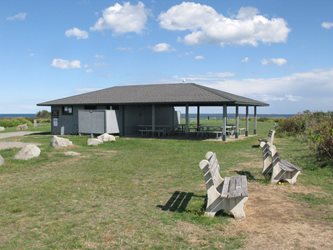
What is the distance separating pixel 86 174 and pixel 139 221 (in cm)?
492

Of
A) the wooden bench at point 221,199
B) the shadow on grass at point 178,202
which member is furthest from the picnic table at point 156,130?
the wooden bench at point 221,199

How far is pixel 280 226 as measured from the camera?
575cm

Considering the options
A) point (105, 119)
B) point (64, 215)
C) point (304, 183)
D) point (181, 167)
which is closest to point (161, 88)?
point (105, 119)

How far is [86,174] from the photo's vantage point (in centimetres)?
1063

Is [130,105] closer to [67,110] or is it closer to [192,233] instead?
[67,110]

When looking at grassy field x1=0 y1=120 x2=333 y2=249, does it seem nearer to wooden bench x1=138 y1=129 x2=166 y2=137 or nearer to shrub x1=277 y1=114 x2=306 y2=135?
wooden bench x1=138 y1=129 x2=166 y2=137

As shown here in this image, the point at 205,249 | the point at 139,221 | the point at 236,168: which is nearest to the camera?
the point at 205,249

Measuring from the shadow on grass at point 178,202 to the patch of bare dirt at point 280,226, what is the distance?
1.15 m

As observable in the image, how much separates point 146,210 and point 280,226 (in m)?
2.33

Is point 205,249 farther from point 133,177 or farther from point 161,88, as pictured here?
point 161,88

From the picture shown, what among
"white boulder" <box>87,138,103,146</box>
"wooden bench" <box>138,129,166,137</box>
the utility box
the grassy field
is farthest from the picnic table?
the grassy field

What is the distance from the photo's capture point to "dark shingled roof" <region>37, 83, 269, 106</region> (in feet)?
76.7

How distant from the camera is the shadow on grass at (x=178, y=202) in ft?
22.3

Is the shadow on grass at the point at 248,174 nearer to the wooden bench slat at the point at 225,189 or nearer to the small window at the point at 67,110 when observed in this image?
the wooden bench slat at the point at 225,189
